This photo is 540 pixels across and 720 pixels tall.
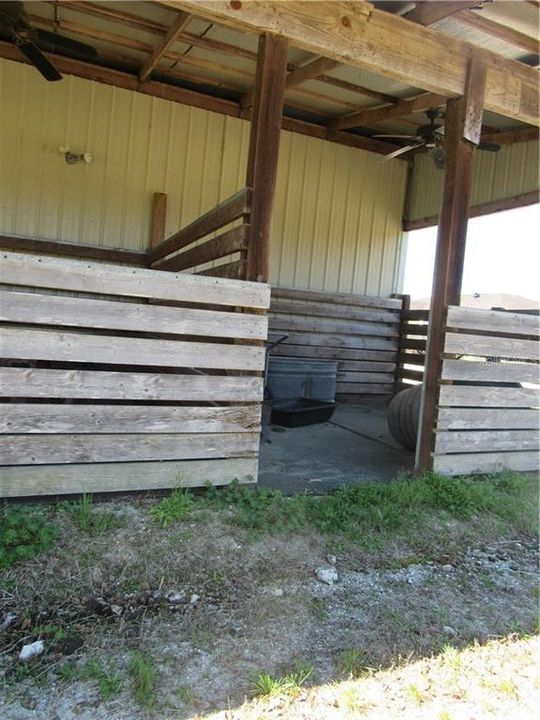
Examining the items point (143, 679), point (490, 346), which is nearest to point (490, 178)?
point (490, 346)

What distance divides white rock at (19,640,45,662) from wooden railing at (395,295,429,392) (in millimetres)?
6170

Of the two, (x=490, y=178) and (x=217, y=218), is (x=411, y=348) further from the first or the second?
(x=217, y=218)

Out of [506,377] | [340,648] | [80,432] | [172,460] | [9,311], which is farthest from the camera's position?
[506,377]

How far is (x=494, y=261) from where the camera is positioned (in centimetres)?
1458

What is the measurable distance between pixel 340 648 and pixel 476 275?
15733 mm

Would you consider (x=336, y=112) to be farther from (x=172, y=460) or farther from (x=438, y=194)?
Answer: (x=172, y=460)

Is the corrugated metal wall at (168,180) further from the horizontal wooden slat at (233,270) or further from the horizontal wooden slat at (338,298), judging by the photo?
the horizontal wooden slat at (233,270)

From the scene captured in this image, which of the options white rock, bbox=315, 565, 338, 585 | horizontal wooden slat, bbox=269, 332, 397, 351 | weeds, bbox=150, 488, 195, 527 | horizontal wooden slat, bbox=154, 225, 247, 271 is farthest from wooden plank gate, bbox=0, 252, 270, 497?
horizontal wooden slat, bbox=269, 332, 397, 351

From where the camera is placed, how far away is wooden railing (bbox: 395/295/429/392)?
24.2ft

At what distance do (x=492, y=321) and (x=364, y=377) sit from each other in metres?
3.60

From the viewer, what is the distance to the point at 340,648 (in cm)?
212

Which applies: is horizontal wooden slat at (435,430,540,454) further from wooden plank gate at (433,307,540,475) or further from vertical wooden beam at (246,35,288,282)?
vertical wooden beam at (246,35,288,282)

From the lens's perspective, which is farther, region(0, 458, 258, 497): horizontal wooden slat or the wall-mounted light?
the wall-mounted light

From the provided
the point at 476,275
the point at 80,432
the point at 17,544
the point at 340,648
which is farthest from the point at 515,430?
the point at 476,275
